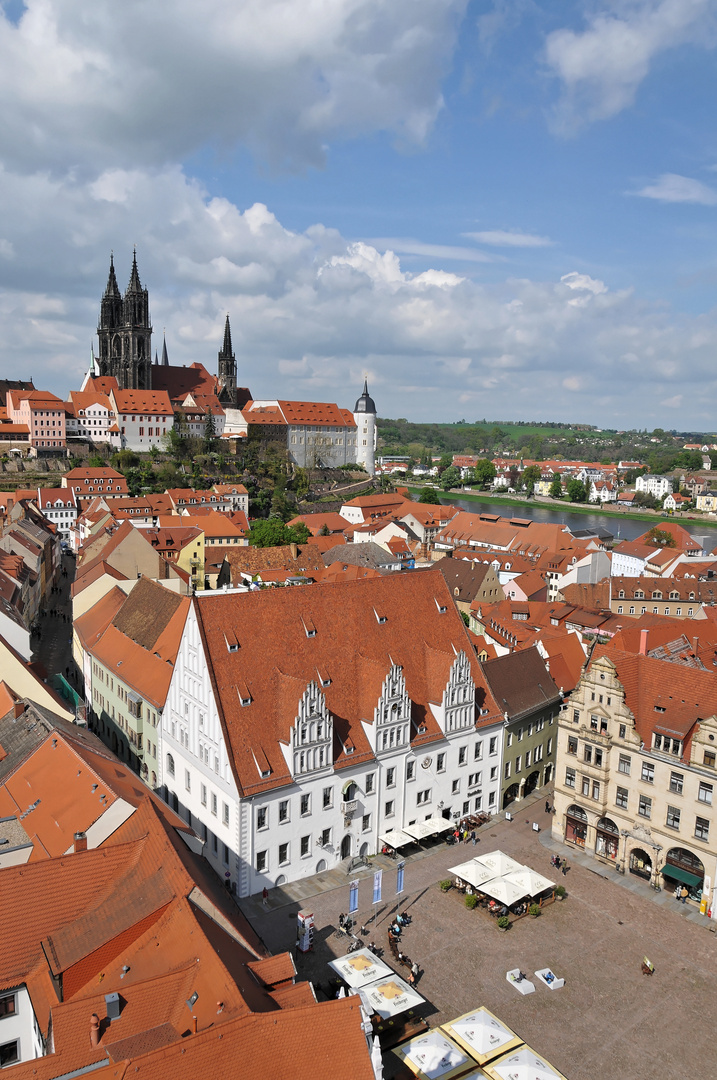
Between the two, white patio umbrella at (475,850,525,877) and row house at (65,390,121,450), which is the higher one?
row house at (65,390,121,450)

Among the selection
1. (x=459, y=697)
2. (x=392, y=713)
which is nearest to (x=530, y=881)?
(x=392, y=713)

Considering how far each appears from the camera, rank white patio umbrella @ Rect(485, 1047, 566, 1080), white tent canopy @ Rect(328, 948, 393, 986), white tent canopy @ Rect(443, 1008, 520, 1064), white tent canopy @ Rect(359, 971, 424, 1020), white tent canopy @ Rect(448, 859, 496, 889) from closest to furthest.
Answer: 1. white patio umbrella @ Rect(485, 1047, 566, 1080)
2. white tent canopy @ Rect(443, 1008, 520, 1064)
3. white tent canopy @ Rect(359, 971, 424, 1020)
4. white tent canopy @ Rect(328, 948, 393, 986)
5. white tent canopy @ Rect(448, 859, 496, 889)

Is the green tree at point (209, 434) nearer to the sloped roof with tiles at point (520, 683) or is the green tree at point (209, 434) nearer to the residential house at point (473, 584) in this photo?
the residential house at point (473, 584)

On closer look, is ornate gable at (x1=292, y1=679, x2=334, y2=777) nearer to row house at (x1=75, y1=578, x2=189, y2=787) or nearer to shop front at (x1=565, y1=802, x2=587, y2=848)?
row house at (x1=75, y1=578, x2=189, y2=787)

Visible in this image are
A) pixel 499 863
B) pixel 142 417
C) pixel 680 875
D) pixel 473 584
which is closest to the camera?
pixel 680 875

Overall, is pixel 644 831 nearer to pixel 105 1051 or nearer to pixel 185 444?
pixel 105 1051

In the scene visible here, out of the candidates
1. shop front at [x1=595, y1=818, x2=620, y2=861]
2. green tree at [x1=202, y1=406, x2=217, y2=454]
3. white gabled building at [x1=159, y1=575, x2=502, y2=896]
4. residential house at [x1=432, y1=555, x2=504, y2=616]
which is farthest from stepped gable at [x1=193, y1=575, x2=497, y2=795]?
green tree at [x1=202, y1=406, x2=217, y2=454]

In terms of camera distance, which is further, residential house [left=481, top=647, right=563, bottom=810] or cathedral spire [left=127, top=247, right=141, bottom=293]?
cathedral spire [left=127, top=247, right=141, bottom=293]

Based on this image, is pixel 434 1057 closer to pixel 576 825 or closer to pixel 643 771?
pixel 643 771
